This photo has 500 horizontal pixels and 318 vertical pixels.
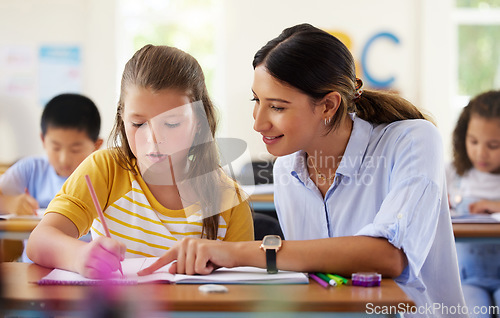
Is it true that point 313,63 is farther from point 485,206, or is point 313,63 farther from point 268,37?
point 268,37

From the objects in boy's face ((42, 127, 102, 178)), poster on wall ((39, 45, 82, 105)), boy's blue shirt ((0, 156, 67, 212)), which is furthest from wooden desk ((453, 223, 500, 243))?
poster on wall ((39, 45, 82, 105))

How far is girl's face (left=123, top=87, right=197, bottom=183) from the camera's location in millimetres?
1160

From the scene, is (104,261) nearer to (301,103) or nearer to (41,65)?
(301,103)

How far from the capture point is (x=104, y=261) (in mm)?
876

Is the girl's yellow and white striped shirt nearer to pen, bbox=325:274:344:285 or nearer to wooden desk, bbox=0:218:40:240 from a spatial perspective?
wooden desk, bbox=0:218:40:240

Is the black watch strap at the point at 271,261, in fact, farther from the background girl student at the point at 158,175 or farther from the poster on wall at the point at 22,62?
Answer: the poster on wall at the point at 22,62

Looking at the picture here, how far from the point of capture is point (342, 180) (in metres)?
1.27

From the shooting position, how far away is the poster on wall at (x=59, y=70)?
4.57 metres

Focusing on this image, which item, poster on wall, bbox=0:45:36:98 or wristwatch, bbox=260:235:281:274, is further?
poster on wall, bbox=0:45:36:98

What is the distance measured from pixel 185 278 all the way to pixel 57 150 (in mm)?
1578

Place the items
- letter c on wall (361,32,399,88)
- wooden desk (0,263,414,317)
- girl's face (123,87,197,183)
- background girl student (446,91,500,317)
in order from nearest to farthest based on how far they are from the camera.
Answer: wooden desk (0,263,414,317) → girl's face (123,87,197,183) → background girl student (446,91,500,317) → letter c on wall (361,32,399,88)

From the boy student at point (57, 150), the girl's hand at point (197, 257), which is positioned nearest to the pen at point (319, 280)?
the girl's hand at point (197, 257)

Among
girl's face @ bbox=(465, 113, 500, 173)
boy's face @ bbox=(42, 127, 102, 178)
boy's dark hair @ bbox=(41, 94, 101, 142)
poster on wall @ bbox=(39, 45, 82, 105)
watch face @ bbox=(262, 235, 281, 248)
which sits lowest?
girl's face @ bbox=(465, 113, 500, 173)

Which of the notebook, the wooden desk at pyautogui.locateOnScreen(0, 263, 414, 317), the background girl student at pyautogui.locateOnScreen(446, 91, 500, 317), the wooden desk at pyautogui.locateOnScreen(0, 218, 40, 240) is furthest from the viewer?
the background girl student at pyautogui.locateOnScreen(446, 91, 500, 317)
